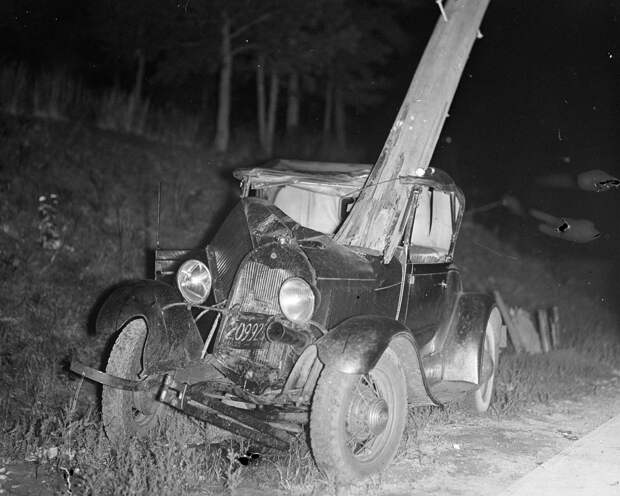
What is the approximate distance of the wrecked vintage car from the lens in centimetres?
416

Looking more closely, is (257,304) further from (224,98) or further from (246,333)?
(224,98)

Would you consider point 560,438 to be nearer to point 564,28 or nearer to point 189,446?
point 189,446

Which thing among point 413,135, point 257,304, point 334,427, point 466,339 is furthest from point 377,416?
point 413,135

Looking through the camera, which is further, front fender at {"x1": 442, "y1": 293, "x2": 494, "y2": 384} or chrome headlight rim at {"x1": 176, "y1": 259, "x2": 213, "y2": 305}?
front fender at {"x1": 442, "y1": 293, "x2": 494, "y2": 384}

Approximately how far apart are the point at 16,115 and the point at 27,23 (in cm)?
488

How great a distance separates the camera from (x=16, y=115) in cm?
1130

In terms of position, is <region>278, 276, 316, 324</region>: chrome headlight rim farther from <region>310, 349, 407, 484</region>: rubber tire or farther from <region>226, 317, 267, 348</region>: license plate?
<region>310, 349, 407, 484</region>: rubber tire

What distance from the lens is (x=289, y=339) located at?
4312 mm

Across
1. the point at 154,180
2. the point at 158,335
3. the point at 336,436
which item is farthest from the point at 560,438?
the point at 154,180

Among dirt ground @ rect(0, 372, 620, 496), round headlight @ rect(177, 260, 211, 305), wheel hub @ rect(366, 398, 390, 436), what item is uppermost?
round headlight @ rect(177, 260, 211, 305)

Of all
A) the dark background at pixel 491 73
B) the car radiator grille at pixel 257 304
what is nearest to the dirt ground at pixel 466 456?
the car radiator grille at pixel 257 304

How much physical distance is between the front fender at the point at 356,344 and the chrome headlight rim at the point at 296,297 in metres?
0.25

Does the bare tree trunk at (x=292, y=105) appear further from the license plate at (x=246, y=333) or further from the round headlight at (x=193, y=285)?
the license plate at (x=246, y=333)

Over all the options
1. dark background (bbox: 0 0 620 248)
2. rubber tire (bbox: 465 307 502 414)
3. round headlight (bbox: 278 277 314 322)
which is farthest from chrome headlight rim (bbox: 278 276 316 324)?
dark background (bbox: 0 0 620 248)
